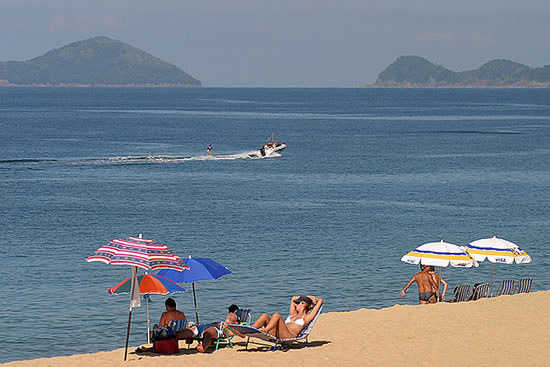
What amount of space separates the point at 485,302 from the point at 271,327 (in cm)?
799

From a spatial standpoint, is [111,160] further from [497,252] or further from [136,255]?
[136,255]

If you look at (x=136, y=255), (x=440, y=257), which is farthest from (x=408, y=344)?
(x=136, y=255)

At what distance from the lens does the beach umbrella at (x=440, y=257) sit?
22241mm

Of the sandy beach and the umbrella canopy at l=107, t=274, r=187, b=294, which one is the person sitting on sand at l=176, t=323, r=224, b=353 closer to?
the sandy beach

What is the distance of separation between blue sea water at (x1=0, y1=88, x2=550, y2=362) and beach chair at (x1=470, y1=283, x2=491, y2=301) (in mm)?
4272

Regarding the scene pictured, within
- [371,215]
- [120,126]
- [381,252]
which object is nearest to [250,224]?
[371,215]

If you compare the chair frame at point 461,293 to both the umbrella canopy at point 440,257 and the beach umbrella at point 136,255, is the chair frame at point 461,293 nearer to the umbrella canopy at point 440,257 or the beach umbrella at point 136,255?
the umbrella canopy at point 440,257

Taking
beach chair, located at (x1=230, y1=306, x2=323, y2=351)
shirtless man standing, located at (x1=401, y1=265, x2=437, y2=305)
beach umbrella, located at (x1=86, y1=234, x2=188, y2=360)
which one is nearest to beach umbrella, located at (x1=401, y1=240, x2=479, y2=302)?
shirtless man standing, located at (x1=401, y1=265, x2=437, y2=305)

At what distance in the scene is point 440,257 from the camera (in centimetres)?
2231

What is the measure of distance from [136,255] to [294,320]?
152 inches

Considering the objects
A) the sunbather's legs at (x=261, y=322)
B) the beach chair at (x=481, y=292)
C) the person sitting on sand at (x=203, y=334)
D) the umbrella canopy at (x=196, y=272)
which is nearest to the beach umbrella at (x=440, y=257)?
the beach chair at (x=481, y=292)

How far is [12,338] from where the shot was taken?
24.1m

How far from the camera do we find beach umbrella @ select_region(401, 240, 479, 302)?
22.2m

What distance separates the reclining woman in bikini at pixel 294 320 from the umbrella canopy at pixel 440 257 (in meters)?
5.20
